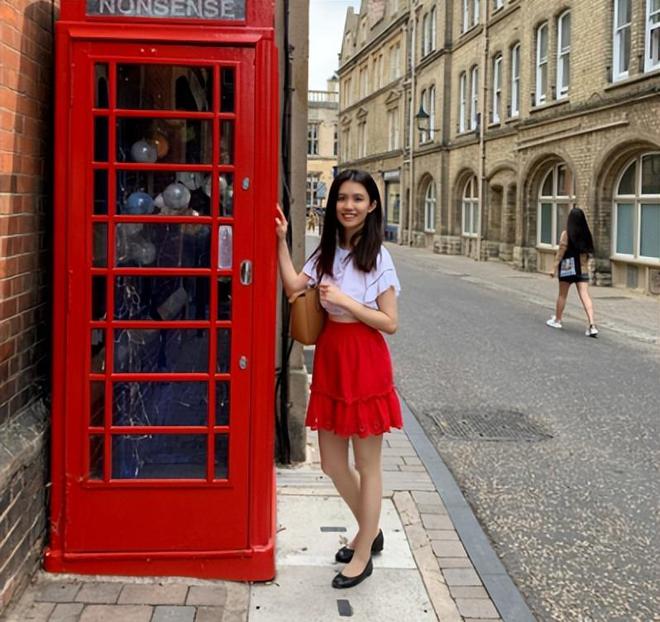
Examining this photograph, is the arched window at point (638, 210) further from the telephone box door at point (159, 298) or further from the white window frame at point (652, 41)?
the telephone box door at point (159, 298)

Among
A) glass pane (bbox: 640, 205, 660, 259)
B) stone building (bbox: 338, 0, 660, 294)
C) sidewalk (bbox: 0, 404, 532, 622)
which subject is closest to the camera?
sidewalk (bbox: 0, 404, 532, 622)

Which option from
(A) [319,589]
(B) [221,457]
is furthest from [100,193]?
(A) [319,589]

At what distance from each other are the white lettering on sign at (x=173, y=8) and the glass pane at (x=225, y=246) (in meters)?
0.91

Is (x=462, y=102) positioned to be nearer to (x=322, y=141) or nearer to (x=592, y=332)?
(x=592, y=332)

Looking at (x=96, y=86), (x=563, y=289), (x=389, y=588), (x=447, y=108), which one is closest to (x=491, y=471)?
(x=389, y=588)

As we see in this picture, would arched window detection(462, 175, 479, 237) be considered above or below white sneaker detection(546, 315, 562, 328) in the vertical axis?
above

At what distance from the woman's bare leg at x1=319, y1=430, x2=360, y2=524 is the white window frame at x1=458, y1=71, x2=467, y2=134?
27.6m

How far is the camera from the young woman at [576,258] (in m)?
11.1

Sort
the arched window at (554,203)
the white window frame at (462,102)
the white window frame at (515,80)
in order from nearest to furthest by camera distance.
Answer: the arched window at (554,203) < the white window frame at (515,80) < the white window frame at (462,102)

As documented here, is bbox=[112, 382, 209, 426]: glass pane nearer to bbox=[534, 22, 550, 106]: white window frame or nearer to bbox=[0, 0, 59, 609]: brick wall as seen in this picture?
bbox=[0, 0, 59, 609]: brick wall

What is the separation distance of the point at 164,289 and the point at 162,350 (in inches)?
11.1

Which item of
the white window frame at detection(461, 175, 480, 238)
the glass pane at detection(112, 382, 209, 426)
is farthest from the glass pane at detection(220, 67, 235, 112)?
the white window frame at detection(461, 175, 480, 238)

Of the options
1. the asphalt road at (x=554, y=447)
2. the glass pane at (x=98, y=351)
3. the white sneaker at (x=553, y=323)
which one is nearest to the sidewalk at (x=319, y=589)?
the asphalt road at (x=554, y=447)

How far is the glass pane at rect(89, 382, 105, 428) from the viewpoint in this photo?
3.40 metres
